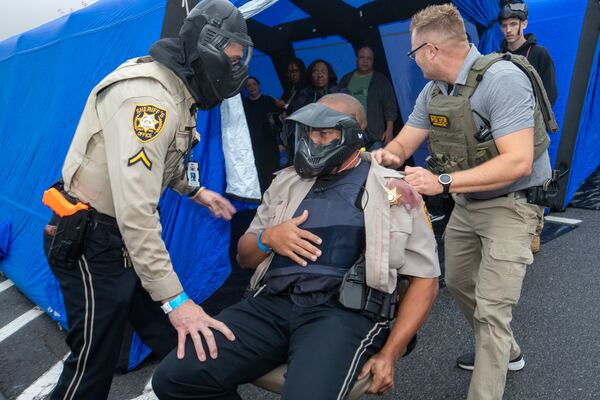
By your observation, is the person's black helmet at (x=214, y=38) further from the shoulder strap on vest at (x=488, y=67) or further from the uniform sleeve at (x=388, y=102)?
the uniform sleeve at (x=388, y=102)

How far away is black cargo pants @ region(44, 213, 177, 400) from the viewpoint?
1.92 metres

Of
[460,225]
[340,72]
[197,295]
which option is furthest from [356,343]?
[340,72]

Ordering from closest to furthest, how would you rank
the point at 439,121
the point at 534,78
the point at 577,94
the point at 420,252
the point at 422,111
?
the point at 420,252 < the point at 534,78 < the point at 439,121 < the point at 422,111 < the point at 577,94

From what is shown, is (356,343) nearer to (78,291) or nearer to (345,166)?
(345,166)

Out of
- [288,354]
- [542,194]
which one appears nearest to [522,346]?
[542,194]

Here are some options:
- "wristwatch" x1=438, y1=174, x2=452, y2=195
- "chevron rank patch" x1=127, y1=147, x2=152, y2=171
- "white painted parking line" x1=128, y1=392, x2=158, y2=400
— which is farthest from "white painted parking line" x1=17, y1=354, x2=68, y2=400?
"wristwatch" x1=438, y1=174, x2=452, y2=195

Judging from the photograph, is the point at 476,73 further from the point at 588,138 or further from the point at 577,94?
the point at 588,138

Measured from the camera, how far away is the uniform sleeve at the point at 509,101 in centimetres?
200

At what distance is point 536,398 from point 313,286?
146 centimetres

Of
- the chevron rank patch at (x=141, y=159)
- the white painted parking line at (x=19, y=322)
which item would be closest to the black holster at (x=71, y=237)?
the chevron rank patch at (x=141, y=159)

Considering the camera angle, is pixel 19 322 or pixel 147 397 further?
pixel 19 322

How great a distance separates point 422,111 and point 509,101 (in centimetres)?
66

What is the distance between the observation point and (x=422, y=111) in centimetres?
263

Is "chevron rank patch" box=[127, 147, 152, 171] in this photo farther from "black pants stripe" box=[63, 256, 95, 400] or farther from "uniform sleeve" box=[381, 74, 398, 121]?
"uniform sleeve" box=[381, 74, 398, 121]
